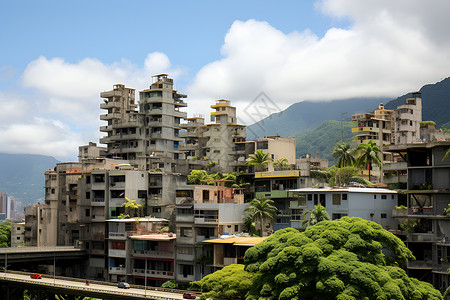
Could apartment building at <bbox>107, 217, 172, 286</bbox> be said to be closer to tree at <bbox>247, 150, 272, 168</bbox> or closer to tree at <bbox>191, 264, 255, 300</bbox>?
tree at <bbox>247, 150, 272, 168</bbox>

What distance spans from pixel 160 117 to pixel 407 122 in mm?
55951

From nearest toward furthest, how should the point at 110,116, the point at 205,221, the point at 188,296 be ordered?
the point at 188,296, the point at 205,221, the point at 110,116

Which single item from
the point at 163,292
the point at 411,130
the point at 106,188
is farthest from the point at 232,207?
the point at 411,130

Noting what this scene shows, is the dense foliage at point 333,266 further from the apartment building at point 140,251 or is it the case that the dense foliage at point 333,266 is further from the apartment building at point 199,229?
the apartment building at point 140,251

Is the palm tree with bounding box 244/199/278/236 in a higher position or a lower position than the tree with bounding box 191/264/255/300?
higher

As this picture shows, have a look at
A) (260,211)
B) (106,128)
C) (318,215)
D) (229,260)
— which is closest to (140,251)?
(229,260)

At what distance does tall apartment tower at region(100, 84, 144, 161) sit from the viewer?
144 m

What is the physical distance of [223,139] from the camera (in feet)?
453

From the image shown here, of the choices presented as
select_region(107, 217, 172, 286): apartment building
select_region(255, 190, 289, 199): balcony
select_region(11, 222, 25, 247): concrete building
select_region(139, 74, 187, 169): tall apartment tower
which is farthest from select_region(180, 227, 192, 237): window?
select_region(11, 222, 25, 247): concrete building

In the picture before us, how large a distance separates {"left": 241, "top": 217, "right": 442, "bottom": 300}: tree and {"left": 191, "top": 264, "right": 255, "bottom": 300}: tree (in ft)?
16.9

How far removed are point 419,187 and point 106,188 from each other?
5703 centimetres

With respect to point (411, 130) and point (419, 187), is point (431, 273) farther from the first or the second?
point (411, 130)

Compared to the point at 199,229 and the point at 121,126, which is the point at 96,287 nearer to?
the point at 199,229

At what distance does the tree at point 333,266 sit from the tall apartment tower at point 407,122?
69.9m
